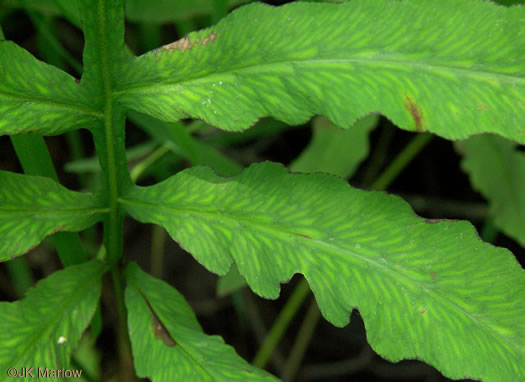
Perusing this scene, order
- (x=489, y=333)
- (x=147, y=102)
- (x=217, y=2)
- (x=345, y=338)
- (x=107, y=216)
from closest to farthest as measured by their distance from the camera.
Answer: (x=489, y=333), (x=147, y=102), (x=107, y=216), (x=217, y=2), (x=345, y=338)

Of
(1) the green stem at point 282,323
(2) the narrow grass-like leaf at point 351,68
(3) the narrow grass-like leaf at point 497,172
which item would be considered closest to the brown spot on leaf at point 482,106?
(2) the narrow grass-like leaf at point 351,68

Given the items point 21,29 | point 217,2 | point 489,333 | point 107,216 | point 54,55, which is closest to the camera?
point 489,333

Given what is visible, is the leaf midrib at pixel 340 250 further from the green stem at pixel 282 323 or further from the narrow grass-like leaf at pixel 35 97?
the green stem at pixel 282 323

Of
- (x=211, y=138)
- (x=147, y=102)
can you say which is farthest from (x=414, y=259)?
(x=211, y=138)

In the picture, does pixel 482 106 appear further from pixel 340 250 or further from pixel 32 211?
pixel 32 211

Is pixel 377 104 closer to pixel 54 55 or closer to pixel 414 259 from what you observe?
pixel 414 259

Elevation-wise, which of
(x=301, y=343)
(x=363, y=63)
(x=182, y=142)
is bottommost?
(x=301, y=343)

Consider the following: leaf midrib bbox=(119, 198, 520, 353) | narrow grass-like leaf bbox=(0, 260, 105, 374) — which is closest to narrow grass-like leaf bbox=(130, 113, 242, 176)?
leaf midrib bbox=(119, 198, 520, 353)

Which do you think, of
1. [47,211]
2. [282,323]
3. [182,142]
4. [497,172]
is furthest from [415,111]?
[282,323]
